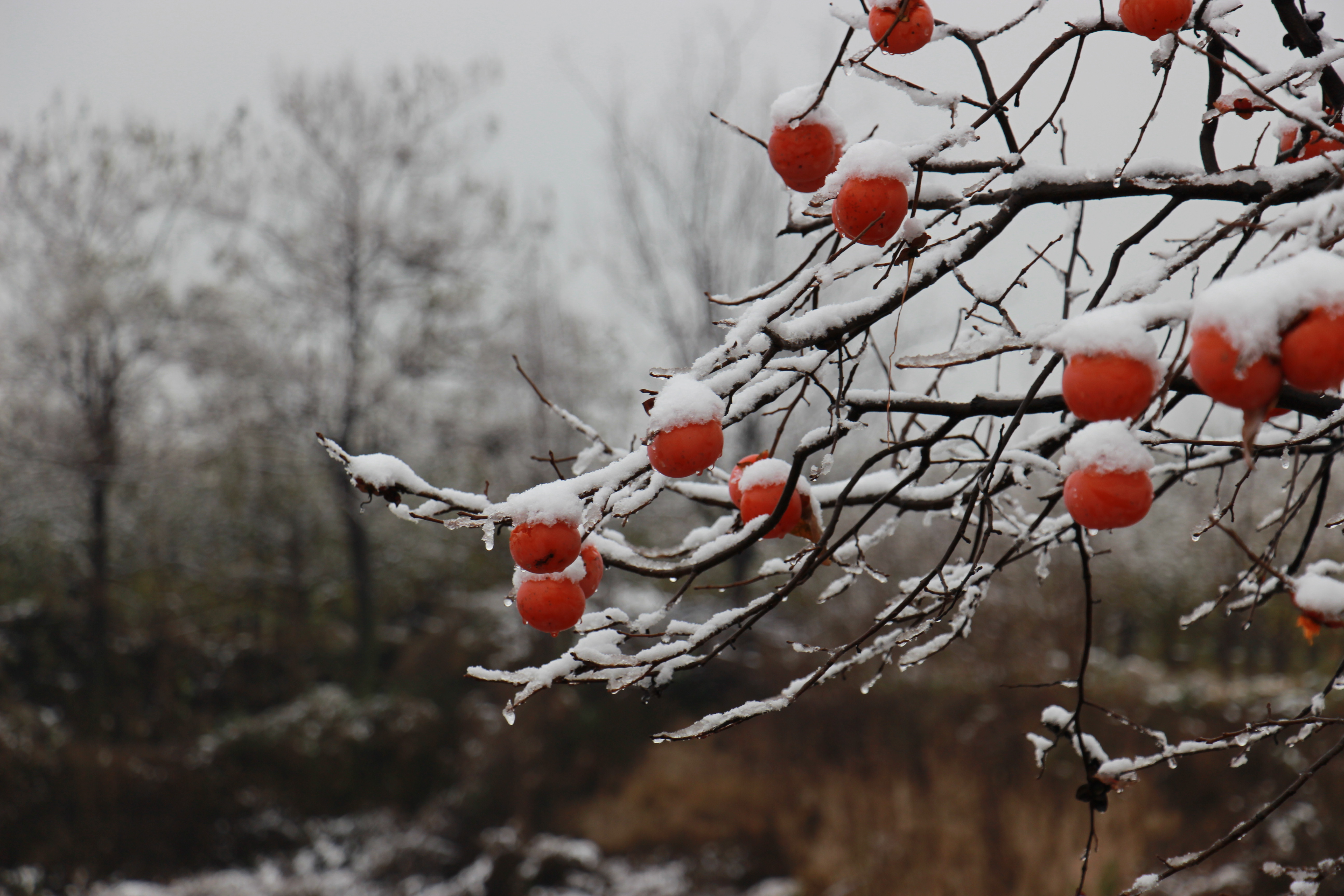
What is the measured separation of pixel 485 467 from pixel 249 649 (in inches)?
128

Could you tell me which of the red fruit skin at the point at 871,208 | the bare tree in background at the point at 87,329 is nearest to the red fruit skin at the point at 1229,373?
the red fruit skin at the point at 871,208

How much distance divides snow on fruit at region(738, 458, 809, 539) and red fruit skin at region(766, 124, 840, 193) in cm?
40

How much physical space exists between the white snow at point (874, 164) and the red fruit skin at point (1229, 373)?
45 cm

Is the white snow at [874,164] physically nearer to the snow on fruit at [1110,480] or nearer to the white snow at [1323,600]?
the snow on fruit at [1110,480]

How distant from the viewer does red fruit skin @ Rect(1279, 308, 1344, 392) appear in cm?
63

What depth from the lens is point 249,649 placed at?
8.98 meters

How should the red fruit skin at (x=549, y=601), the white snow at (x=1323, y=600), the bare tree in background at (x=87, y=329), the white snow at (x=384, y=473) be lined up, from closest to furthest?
the white snow at (x=384, y=473)
the red fruit skin at (x=549, y=601)
the white snow at (x=1323, y=600)
the bare tree in background at (x=87, y=329)

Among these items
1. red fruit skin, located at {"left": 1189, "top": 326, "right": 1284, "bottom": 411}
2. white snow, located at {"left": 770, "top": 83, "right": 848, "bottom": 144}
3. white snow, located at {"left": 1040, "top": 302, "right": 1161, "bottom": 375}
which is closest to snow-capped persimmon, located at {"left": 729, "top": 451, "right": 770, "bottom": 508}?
white snow, located at {"left": 770, "top": 83, "right": 848, "bottom": 144}

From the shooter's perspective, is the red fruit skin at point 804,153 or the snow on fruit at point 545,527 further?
the red fruit skin at point 804,153

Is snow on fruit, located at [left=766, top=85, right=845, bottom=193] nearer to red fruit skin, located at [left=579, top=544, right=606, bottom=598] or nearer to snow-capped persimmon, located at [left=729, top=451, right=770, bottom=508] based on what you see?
snow-capped persimmon, located at [left=729, top=451, right=770, bottom=508]

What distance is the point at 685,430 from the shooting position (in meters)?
0.92

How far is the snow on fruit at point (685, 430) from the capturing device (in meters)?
0.92

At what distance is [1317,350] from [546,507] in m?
0.74

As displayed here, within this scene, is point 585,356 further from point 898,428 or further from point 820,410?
point 898,428
